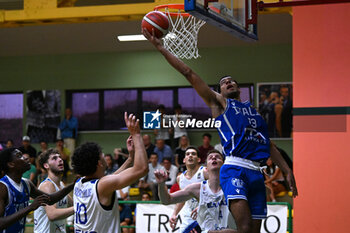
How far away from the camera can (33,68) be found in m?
18.9

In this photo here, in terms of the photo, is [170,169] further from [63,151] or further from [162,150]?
[63,151]

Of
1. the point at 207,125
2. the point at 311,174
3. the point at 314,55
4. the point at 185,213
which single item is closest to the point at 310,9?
the point at 314,55

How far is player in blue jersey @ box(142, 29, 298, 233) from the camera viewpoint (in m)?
5.41

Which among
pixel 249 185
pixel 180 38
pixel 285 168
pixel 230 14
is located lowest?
pixel 249 185

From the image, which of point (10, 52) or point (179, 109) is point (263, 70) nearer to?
point (179, 109)

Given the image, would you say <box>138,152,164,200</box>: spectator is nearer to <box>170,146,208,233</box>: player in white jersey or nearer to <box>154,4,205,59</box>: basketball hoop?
<box>170,146,208,233</box>: player in white jersey

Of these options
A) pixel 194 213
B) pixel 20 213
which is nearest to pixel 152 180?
pixel 194 213

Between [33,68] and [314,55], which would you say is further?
[33,68]

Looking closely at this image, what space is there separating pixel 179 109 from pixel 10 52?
19.8 feet

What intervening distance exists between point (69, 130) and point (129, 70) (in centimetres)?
258

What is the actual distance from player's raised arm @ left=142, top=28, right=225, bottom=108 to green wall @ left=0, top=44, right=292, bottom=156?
36.6 ft

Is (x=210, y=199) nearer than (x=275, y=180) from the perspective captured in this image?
Yes

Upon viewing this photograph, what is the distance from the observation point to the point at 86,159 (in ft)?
15.9

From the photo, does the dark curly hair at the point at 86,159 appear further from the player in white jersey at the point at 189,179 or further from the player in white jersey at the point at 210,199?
the player in white jersey at the point at 189,179
